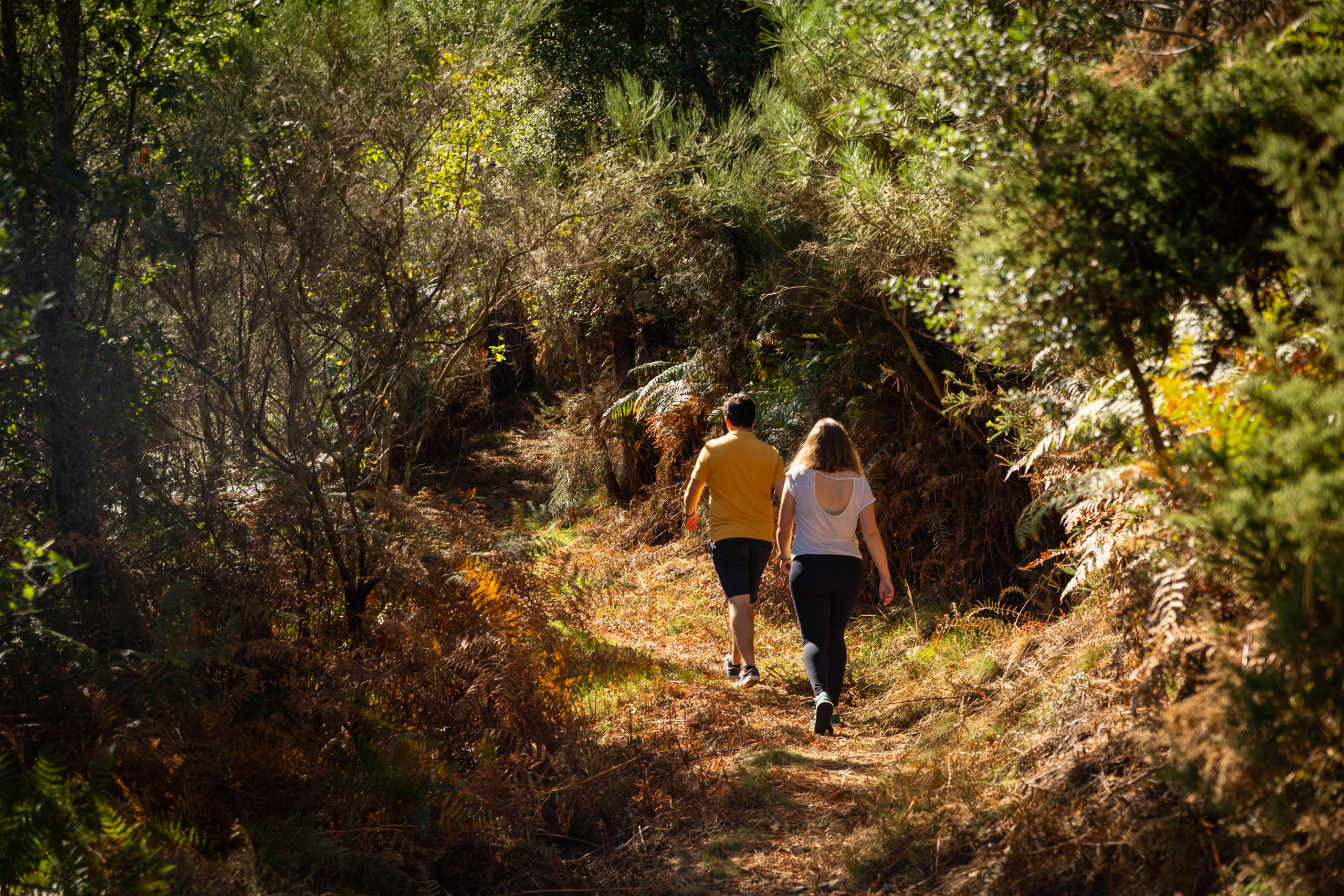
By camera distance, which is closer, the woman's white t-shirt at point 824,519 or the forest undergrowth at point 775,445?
the forest undergrowth at point 775,445

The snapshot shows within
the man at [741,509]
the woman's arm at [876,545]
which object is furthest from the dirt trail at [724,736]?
the woman's arm at [876,545]

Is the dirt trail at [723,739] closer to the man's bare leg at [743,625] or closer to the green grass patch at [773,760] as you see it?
the green grass patch at [773,760]

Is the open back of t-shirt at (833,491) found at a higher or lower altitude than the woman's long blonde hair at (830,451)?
lower

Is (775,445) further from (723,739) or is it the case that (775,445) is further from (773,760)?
(773,760)

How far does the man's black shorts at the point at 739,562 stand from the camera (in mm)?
7039

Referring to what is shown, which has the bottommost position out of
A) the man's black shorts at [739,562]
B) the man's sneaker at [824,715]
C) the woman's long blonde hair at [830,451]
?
the man's sneaker at [824,715]

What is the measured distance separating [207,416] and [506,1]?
5279mm

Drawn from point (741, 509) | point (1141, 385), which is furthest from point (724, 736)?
point (1141, 385)

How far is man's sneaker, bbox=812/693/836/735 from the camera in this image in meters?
5.86

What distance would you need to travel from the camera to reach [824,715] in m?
5.87

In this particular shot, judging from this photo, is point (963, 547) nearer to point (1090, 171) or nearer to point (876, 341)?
point (876, 341)

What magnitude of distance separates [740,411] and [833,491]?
1269 millimetres

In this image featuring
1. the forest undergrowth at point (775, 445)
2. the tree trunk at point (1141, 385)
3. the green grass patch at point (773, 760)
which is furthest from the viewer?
the green grass patch at point (773, 760)

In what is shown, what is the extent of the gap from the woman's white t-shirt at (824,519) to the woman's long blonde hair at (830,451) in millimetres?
43
